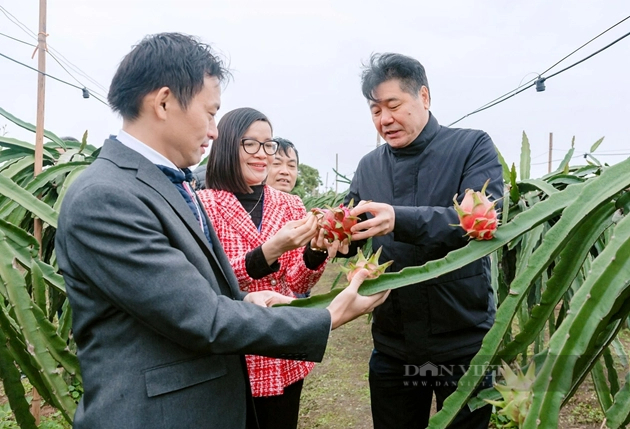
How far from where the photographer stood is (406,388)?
1452mm

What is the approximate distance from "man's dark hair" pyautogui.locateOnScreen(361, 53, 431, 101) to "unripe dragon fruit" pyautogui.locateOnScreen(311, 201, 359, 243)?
0.45 meters

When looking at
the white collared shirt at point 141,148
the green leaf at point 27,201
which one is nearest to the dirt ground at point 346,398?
the green leaf at point 27,201

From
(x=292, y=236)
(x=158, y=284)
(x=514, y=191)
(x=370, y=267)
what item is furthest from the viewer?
(x=514, y=191)

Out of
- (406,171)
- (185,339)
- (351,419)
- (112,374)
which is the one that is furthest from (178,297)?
(351,419)

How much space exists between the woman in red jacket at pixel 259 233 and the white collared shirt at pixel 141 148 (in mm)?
419

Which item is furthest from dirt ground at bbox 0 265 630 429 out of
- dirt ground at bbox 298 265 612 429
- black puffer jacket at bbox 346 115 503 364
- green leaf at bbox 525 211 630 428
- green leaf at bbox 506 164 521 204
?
green leaf at bbox 525 211 630 428

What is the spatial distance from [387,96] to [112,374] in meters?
1.00

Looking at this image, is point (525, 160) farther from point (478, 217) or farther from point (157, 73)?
point (157, 73)

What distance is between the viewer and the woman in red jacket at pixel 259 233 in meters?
1.35

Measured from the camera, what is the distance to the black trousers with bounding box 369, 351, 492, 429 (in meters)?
1.39

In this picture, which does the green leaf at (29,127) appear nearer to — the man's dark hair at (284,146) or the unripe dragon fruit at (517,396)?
the man's dark hair at (284,146)

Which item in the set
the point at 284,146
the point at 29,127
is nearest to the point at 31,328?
the point at 29,127

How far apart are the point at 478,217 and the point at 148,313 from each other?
617mm

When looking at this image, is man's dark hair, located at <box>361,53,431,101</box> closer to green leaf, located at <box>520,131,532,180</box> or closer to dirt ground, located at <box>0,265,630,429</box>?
green leaf, located at <box>520,131,532,180</box>
